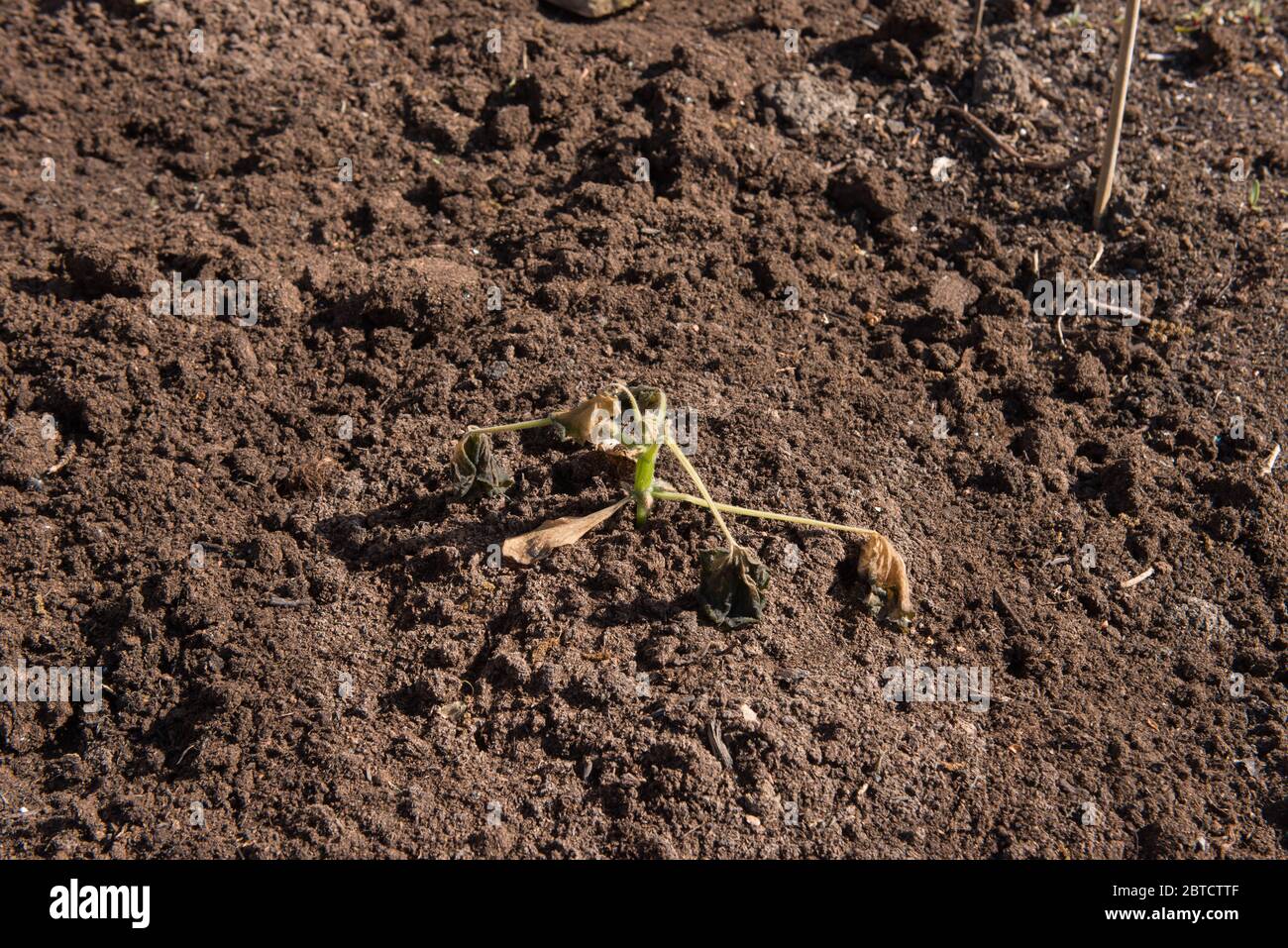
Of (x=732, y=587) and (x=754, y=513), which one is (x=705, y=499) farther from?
(x=732, y=587)

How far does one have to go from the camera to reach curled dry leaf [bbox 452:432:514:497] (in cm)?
295

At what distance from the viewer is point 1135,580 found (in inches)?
122

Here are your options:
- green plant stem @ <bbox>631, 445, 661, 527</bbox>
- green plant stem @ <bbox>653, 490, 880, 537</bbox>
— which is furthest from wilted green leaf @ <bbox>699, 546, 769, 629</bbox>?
green plant stem @ <bbox>631, 445, 661, 527</bbox>

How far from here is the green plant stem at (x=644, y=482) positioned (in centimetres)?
284

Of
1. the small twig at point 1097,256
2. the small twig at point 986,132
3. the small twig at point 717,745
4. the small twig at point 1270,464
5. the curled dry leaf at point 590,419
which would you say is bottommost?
the small twig at point 717,745

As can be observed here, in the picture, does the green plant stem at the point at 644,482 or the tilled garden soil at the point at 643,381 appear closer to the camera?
the tilled garden soil at the point at 643,381

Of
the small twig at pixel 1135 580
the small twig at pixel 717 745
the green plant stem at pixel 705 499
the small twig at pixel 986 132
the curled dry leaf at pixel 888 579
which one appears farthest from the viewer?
the small twig at pixel 986 132

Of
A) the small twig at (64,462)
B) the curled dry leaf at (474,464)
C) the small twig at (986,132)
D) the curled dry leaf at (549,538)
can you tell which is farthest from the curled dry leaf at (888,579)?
the small twig at (64,462)

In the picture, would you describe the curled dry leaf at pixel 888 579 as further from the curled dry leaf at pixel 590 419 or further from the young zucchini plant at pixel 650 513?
the curled dry leaf at pixel 590 419

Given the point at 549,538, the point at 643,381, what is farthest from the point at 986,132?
the point at 549,538

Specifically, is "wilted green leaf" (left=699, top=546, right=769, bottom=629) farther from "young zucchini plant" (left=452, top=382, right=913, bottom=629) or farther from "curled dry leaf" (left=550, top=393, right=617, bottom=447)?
"curled dry leaf" (left=550, top=393, right=617, bottom=447)

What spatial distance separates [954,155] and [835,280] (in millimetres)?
837
